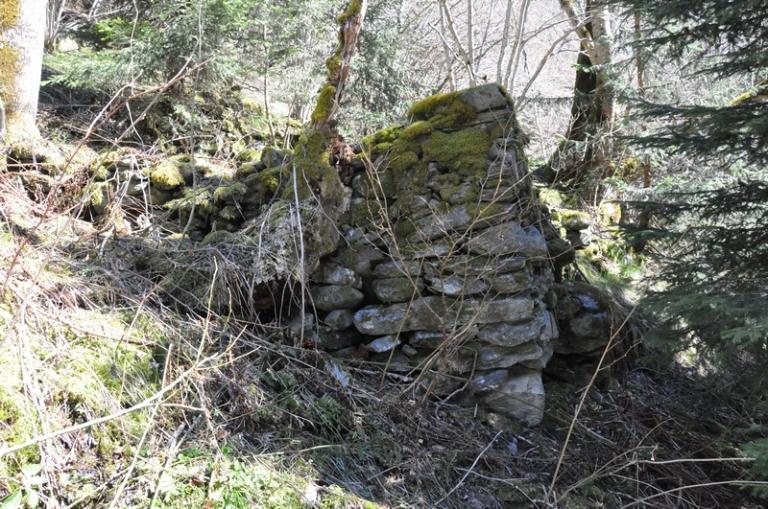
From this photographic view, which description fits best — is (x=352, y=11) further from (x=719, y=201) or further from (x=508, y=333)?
(x=719, y=201)

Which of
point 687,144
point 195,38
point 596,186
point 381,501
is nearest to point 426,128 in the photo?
point 687,144

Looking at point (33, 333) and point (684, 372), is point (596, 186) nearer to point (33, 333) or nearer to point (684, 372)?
point (684, 372)

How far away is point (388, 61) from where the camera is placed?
400 inches

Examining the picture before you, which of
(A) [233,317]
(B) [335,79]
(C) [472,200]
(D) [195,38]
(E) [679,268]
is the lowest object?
(A) [233,317]

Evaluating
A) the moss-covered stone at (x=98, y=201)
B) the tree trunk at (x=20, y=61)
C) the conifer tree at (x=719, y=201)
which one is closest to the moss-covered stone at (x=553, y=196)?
the conifer tree at (x=719, y=201)

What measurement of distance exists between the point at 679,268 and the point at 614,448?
176 cm

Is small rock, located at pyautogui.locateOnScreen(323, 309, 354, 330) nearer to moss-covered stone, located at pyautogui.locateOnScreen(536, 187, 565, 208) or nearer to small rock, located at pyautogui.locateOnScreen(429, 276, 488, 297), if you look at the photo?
small rock, located at pyautogui.locateOnScreen(429, 276, 488, 297)

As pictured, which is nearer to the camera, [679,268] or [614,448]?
[614,448]

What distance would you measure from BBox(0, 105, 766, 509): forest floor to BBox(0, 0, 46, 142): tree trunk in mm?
723

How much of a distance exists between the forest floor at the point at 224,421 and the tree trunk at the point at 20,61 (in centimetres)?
72

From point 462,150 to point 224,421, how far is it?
2.93m

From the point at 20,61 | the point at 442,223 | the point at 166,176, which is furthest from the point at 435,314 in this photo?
the point at 20,61

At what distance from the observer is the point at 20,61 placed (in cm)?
547

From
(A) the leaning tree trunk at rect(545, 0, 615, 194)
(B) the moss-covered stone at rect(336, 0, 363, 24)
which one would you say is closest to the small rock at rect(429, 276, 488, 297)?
(B) the moss-covered stone at rect(336, 0, 363, 24)
